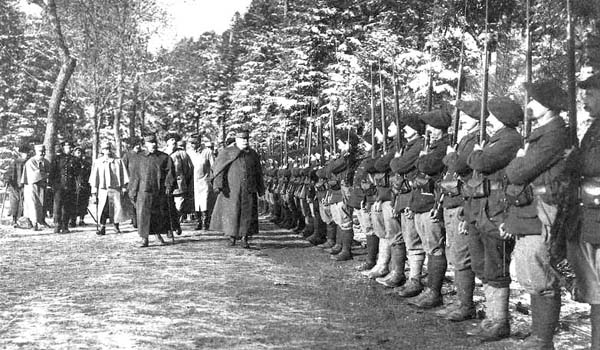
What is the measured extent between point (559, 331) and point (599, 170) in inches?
85.7

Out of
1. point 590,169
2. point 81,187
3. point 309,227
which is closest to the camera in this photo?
point 590,169

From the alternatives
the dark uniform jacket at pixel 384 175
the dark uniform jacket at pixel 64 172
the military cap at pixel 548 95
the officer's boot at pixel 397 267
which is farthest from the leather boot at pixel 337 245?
the dark uniform jacket at pixel 64 172

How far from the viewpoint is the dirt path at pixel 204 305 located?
226 inches

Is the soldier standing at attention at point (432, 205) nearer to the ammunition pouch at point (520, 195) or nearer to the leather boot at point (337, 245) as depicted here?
the ammunition pouch at point (520, 195)

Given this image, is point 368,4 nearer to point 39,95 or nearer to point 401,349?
point 401,349

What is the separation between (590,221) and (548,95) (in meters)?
1.10

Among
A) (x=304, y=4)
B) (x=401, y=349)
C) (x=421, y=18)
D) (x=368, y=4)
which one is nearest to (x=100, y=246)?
(x=401, y=349)

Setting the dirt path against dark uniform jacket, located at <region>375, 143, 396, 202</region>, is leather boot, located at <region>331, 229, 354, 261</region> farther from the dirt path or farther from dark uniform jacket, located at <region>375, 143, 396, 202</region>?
dark uniform jacket, located at <region>375, 143, 396, 202</region>

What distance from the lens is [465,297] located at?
265 inches

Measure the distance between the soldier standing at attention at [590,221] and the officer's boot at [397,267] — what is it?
3547 millimetres

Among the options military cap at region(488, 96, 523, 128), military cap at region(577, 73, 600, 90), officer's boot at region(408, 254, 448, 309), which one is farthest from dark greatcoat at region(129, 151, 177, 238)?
military cap at region(577, 73, 600, 90)

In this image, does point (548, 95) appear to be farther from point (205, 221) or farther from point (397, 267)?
point (205, 221)

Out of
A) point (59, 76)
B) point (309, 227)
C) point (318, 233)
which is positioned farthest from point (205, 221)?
point (59, 76)

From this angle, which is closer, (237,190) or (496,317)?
(496,317)
